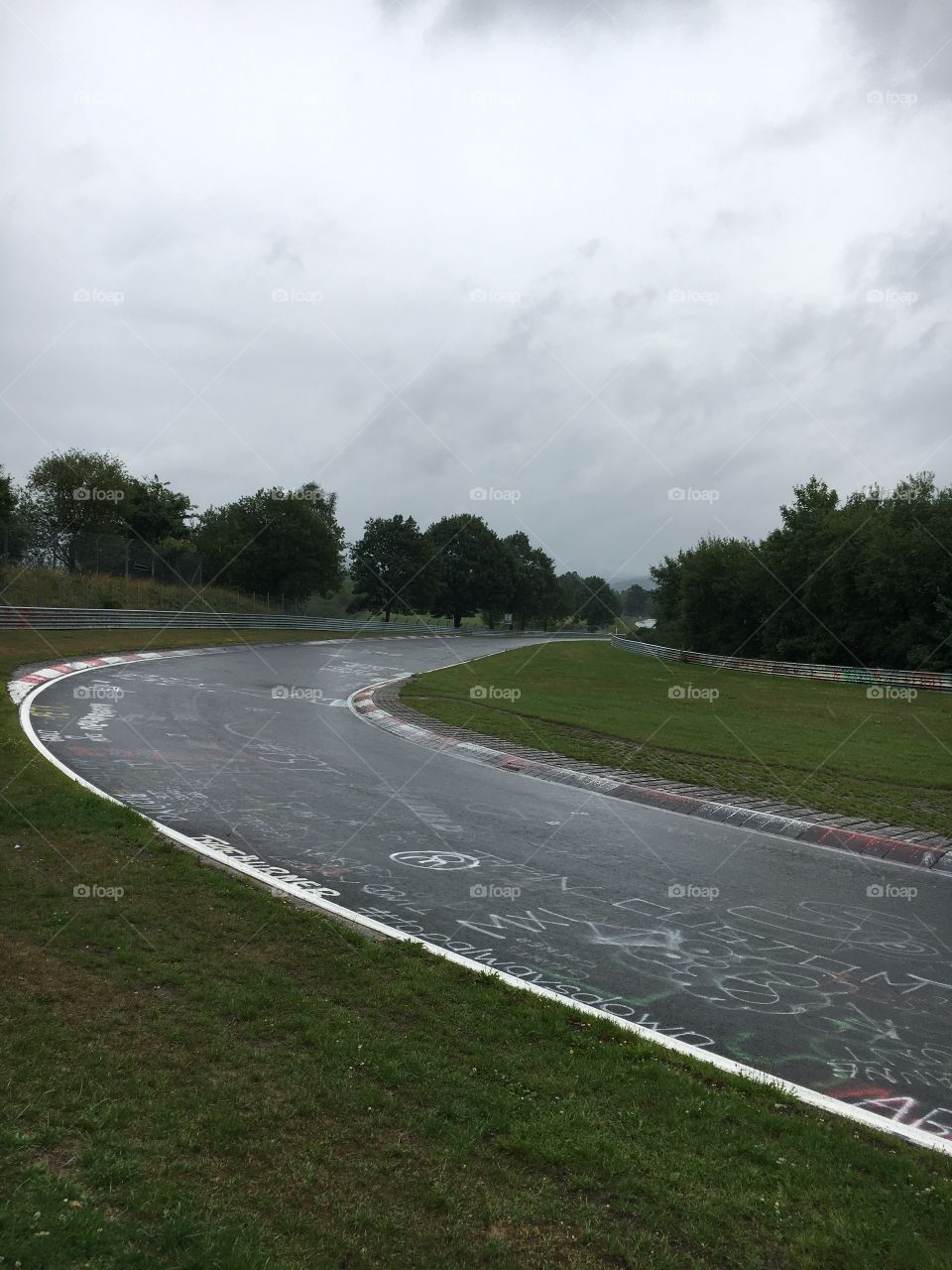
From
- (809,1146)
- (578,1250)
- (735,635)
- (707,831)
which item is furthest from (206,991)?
(735,635)

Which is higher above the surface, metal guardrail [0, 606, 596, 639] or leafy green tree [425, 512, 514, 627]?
leafy green tree [425, 512, 514, 627]

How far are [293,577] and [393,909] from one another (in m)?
69.1

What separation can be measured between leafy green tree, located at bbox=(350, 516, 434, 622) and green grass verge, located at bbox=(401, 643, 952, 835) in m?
63.9

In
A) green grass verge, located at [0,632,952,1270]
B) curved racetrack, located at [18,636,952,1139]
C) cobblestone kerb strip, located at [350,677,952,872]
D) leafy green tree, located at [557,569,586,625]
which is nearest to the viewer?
green grass verge, located at [0,632,952,1270]

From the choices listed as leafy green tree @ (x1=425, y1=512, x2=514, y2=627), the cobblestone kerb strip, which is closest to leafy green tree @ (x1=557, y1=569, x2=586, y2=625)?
leafy green tree @ (x1=425, y1=512, x2=514, y2=627)

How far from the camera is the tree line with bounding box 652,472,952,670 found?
48.3 meters

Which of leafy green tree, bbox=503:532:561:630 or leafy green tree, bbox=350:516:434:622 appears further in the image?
leafy green tree, bbox=503:532:561:630

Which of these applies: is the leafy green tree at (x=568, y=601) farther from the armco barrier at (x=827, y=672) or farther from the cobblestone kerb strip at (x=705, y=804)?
the cobblestone kerb strip at (x=705, y=804)

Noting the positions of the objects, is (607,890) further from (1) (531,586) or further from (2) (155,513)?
(1) (531,586)

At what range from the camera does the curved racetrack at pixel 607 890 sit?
5.81 m

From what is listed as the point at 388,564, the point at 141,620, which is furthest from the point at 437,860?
the point at 388,564

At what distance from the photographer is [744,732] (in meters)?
22.0

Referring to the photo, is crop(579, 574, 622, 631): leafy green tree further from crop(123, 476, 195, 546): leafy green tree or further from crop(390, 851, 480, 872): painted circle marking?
crop(390, 851, 480, 872): painted circle marking

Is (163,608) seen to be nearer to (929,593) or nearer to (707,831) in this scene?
(929,593)
